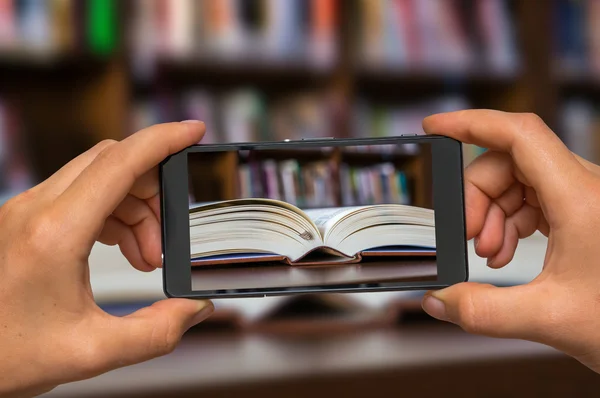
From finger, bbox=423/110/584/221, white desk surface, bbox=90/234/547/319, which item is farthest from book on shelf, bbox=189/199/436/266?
white desk surface, bbox=90/234/547/319

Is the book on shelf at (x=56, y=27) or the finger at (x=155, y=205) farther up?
the book on shelf at (x=56, y=27)

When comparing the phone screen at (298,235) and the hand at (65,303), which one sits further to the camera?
the phone screen at (298,235)

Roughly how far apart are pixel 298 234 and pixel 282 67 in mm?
984

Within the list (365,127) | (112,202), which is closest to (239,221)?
(112,202)

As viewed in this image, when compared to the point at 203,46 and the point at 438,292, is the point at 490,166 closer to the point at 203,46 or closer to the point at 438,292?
the point at 438,292

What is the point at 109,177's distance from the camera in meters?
0.51

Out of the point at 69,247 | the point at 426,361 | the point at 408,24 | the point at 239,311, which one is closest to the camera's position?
the point at 69,247

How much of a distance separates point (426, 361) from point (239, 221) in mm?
403

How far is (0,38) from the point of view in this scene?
1213mm

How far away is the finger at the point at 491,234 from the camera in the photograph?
685 millimetres

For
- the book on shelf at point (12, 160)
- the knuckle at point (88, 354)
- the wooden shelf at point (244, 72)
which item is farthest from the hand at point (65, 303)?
the wooden shelf at point (244, 72)

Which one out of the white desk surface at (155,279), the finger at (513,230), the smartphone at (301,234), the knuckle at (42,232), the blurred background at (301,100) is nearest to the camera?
the knuckle at (42,232)

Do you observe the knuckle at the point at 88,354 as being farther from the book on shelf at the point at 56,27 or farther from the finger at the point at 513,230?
the book on shelf at the point at 56,27

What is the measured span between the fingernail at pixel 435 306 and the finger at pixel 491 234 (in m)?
0.15
